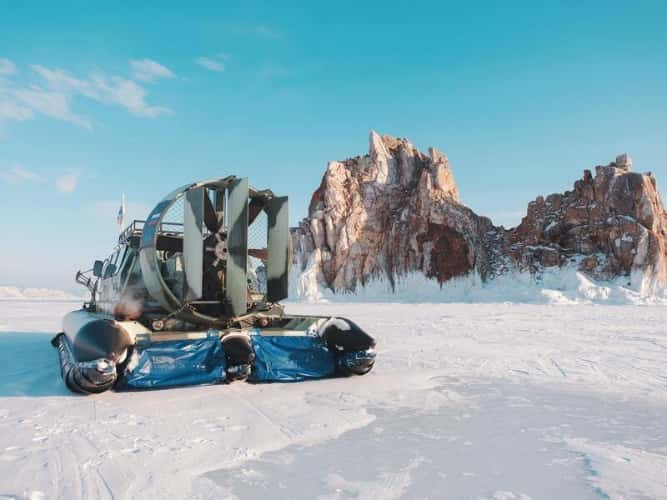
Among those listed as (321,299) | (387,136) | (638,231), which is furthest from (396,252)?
(638,231)

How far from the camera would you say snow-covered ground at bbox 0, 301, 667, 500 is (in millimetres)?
3229

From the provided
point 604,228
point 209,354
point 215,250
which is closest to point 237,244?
point 215,250

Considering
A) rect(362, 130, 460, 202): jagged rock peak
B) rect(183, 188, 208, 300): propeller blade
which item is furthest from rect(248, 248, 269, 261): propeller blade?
rect(362, 130, 460, 202): jagged rock peak

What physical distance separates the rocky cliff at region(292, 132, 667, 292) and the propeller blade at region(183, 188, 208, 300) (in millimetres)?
39530

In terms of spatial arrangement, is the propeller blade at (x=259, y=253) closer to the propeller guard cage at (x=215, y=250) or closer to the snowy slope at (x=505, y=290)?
the propeller guard cage at (x=215, y=250)

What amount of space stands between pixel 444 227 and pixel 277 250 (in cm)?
4394

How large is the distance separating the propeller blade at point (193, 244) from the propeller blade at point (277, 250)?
1369mm

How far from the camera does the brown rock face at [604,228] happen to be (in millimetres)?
38250

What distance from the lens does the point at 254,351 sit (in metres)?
6.93

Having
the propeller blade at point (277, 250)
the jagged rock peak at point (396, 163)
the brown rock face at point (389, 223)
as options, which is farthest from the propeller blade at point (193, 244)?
the jagged rock peak at point (396, 163)

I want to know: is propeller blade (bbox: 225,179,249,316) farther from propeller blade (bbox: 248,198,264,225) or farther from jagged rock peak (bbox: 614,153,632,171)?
jagged rock peak (bbox: 614,153,632,171)

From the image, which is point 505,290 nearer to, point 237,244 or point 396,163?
point 396,163

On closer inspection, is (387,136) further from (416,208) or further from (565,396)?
(565,396)

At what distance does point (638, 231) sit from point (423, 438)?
138ft
